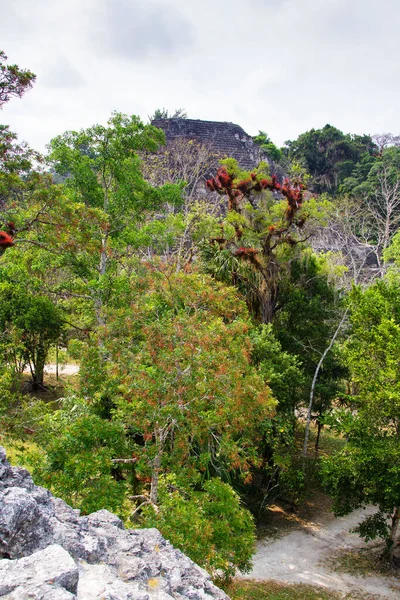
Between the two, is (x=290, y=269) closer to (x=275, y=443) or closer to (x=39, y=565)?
(x=275, y=443)

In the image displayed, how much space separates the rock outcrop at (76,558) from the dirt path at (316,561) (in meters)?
5.44

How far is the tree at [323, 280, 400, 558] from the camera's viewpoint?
783 centimetres

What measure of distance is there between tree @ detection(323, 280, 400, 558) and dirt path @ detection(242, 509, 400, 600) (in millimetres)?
854

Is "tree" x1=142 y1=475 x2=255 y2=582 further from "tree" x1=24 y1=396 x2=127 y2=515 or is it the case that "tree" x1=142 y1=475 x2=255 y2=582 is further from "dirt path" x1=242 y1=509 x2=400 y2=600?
"dirt path" x1=242 y1=509 x2=400 y2=600

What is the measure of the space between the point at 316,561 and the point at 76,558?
748 cm

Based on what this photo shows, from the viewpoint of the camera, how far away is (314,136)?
3622 centimetres

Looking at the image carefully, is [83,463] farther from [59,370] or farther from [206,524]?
[59,370]

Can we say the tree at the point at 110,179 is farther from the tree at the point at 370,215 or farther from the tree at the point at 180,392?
the tree at the point at 370,215

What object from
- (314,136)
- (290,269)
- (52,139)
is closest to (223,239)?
(290,269)

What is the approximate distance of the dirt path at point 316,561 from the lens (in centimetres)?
816

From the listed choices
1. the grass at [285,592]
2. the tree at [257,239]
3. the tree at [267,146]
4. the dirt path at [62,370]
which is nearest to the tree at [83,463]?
the grass at [285,592]

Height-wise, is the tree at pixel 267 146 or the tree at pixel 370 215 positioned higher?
the tree at pixel 267 146

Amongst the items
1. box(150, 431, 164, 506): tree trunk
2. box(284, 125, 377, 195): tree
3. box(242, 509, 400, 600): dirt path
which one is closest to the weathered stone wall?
box(284, 125, 377, 195): tree

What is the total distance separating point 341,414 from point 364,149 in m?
32.8
